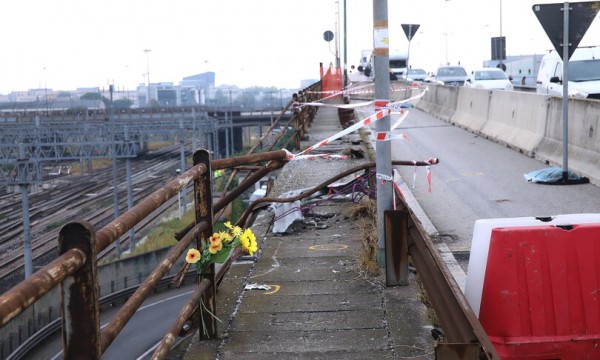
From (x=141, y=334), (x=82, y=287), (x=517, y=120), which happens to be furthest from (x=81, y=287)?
(x=141, y=334)

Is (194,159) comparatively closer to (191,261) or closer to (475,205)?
(191,261)

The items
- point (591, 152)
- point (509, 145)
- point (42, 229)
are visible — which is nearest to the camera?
point (591, 152)

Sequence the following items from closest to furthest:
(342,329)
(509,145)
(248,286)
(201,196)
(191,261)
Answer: (191,261) < (201,196) < (342,329) < (248,286) < (509,145)

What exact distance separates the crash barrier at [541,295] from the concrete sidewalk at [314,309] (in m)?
0.51

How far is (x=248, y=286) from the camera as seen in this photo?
693cm

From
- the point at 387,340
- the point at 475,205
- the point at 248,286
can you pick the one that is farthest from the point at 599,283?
the point at 475,205

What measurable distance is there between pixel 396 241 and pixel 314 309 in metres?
0.83

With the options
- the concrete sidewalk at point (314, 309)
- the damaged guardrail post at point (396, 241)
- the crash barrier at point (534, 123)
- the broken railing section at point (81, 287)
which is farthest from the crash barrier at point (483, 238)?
the crash barrier at point (534, 123)

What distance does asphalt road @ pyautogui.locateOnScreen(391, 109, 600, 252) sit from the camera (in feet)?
36.8

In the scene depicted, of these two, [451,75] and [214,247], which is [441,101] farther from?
[214,247]

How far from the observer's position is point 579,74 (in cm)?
2267

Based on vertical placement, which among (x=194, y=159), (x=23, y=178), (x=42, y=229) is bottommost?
(x=42, y=229)

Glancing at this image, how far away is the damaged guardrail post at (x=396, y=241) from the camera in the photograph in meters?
6.45

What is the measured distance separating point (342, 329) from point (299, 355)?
573 mm
